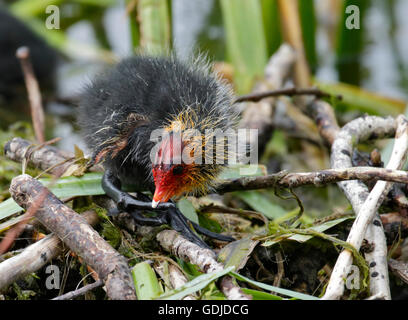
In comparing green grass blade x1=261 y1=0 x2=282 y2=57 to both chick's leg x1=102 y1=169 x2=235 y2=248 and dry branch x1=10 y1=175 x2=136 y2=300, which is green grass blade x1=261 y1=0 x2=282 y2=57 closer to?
chick's leg x1=102 y1=169 x2=235 y2=248

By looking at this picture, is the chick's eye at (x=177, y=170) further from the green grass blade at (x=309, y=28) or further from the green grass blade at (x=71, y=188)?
the green grass blade at (x=309, y=28)

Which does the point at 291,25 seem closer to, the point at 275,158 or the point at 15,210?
the point at 275,158

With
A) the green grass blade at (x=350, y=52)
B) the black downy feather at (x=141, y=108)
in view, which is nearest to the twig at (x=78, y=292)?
Answer: the black downy feather at (x=141, y=108)

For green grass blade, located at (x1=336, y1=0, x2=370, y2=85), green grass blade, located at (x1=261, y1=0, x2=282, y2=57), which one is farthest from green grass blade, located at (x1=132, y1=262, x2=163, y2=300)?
green grass blade, located at (x1=336, y1=0, x2=370, y2=85)

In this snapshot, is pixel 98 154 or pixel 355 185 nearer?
pixel 355 185

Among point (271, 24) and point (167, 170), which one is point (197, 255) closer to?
point (167, 170)

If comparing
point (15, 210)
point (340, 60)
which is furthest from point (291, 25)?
point (15, 210)

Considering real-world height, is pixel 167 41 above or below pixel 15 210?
above
